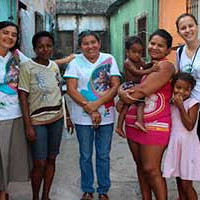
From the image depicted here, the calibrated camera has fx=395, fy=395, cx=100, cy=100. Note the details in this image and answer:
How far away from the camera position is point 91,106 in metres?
3.56

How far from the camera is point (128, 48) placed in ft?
11.0

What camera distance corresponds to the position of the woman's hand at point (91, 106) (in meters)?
3.56

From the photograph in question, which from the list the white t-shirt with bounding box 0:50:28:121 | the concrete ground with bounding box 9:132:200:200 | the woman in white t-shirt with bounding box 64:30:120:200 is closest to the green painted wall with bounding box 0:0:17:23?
the concrete ground with bounding box 9:132:200:200

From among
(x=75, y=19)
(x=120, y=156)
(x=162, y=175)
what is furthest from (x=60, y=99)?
(x=75, y=19)

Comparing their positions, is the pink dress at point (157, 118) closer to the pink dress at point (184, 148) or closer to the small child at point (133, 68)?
the pink dress at point (184, 148)

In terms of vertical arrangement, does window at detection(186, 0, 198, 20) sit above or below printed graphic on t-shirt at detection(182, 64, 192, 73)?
above

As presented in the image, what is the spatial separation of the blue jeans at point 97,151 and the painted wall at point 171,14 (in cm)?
561

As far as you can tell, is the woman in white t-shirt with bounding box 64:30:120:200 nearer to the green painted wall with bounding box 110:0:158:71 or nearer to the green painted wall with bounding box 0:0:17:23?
the green painted wall with bounding box 0:0:17:23

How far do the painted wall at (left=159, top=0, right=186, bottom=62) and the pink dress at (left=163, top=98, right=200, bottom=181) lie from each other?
19.6 feet

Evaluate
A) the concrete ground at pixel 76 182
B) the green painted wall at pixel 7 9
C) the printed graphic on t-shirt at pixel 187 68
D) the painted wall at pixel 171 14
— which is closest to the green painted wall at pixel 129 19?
the painted wall at pixel 171 14

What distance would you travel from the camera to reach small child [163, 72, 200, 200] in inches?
123

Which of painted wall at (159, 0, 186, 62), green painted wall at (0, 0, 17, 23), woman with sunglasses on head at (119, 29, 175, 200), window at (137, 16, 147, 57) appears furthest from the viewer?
window at (137, 16, 147, 57)

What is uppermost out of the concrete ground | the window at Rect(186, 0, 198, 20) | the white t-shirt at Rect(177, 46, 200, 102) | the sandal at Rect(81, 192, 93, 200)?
the window at Rect(186, 0, 198, 20)

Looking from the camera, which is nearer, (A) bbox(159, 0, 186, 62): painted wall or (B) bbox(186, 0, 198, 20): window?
(B) bbox(186, 0, 198, 20): window
